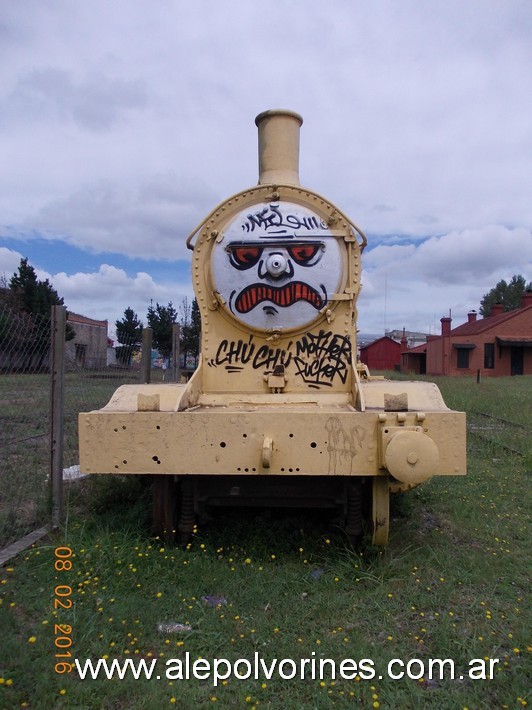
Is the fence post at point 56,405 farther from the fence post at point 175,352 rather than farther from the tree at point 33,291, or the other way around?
the tree at point 33,291

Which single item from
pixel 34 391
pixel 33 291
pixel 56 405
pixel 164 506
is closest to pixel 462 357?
pixel 33 291

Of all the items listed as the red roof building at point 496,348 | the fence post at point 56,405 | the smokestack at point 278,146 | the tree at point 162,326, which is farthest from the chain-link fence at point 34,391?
the red roof building at point 496,348

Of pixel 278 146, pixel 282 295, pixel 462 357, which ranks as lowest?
pixel 462 357

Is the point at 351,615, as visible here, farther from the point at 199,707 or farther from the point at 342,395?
the point at 342,395

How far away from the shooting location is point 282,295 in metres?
4.46

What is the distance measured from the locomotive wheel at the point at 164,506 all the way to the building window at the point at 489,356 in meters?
34.4

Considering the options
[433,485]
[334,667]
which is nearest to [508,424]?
[433,485]

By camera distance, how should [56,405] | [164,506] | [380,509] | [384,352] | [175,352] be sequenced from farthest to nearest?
[384,352] < [175,352] < [56,405] < [164,506] < [380,509]

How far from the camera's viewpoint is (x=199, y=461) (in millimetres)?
3551

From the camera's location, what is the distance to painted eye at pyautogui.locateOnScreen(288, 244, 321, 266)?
175 inches

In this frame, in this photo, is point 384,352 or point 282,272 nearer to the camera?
point 282,272

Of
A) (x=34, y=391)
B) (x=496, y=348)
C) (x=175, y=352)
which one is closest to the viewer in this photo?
(x=34, y=391)

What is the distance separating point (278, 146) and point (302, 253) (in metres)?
1.12

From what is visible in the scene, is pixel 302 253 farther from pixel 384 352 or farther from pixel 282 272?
pixel 384 352
